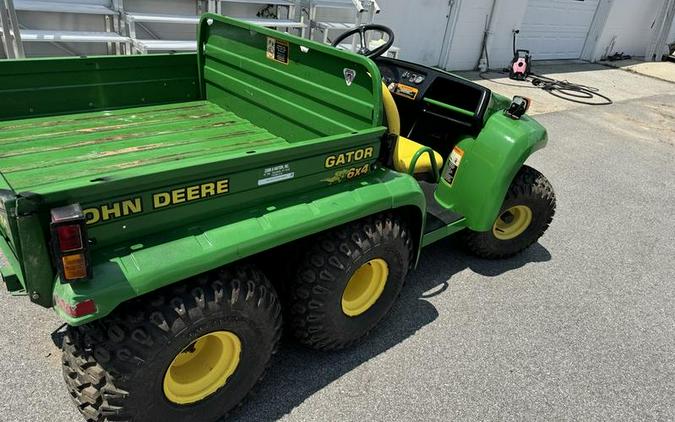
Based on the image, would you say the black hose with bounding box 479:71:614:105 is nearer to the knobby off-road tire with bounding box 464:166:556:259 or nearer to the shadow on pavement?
the knobby off-road tire with bounding box 464:166:556:259

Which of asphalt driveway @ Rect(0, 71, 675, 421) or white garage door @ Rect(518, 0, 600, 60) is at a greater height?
white garage door @ Rect(518, 0, 600, 60)

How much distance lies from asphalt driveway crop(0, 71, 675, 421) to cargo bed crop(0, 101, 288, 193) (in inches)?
32.3

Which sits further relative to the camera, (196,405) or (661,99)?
(661,99)

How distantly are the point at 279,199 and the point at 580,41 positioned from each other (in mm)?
13989

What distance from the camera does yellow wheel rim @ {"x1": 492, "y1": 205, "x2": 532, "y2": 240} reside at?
12.4 ft

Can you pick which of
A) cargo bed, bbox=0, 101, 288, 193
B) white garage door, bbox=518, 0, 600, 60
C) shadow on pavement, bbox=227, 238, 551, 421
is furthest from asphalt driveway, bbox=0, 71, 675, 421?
white garage door, bbox=518, 0, 600, 60

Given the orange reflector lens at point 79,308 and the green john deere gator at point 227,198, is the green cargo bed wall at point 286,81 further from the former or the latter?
the orange reflector lens at point 79,308

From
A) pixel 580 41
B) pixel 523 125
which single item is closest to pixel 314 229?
pixel 523 125

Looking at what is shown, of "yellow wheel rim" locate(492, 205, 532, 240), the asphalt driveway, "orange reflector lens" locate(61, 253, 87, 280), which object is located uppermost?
"orange reflector lens" locate(61, 253, 87, 280)

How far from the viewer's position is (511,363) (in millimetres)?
2947

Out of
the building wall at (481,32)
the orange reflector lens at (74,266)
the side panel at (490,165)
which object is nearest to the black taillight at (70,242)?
the orange reflector lens at (74,266)

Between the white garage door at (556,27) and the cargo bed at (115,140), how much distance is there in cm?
1008

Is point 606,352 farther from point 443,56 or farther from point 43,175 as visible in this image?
point 443,56

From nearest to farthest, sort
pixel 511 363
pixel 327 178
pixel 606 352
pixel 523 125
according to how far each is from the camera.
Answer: pixel 327 178 → pixel 511 363 → pixel 606 352 → pixel 523 125
